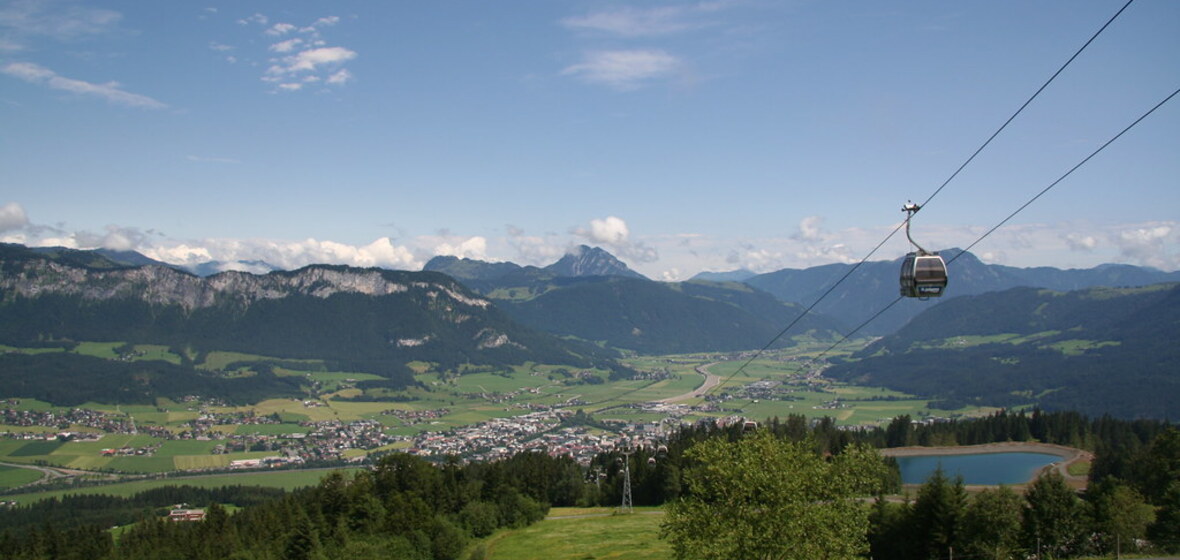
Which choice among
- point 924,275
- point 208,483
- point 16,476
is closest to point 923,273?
point 924,275

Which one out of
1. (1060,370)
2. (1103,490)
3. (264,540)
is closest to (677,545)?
(1103,490)

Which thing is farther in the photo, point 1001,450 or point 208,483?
point 208,483

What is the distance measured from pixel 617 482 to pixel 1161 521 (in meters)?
47.4

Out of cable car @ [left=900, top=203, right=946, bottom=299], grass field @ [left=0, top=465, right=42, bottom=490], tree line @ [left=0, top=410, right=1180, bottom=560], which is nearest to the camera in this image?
cable car @ [left=900, top=203, right=946, bottom=299]

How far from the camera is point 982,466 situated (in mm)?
72688

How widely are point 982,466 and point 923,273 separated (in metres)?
64.6

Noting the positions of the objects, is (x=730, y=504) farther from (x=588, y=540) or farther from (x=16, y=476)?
(x=16, y=476)

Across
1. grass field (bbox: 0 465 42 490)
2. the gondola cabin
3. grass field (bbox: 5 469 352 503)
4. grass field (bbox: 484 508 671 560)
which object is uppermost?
the gondola cabin

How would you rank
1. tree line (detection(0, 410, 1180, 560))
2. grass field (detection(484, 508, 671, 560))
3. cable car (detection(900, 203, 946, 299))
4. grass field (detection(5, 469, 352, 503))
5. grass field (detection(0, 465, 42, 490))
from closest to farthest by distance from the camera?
1. cable car (detection(900, 203, 946, 299))
2. tree line (detection(0, 410, 1180, 560))
3. grass field (detection(484, 508, 671, 560))
4. grass field (detection(5, 469, 352, 503))
5. grass field (detection(0, 465, 42, 490))

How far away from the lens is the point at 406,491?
61.1 meters

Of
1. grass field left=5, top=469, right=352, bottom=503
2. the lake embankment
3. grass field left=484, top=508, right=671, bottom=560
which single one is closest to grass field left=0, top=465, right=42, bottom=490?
grass field left=5, top=469, right=352, bottom=503

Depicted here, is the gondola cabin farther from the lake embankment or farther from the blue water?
the lake embankment

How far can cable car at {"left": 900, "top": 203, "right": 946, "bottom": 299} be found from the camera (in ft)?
61.4

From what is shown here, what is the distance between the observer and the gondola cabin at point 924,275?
1875cm
